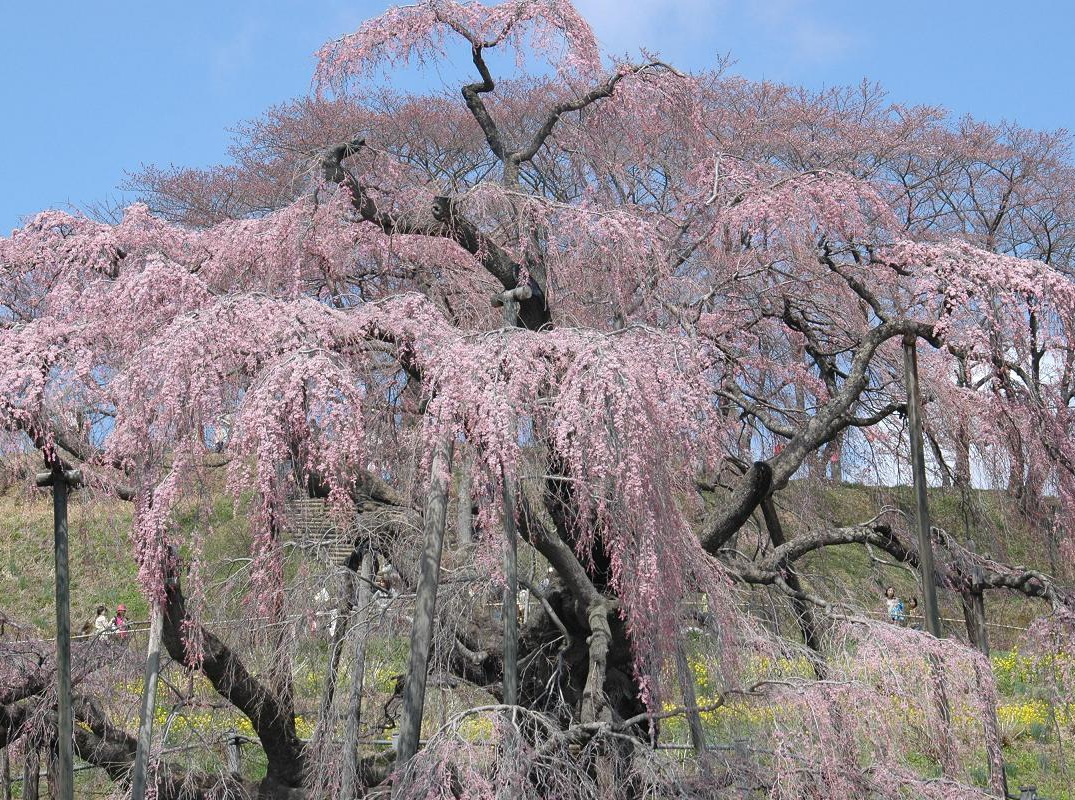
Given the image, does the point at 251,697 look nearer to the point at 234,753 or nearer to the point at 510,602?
the point at 234,753

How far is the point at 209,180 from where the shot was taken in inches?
813

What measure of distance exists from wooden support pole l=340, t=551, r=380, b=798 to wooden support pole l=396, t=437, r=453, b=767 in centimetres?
95

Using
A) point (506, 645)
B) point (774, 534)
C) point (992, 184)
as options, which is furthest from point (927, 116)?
point (506, 645)

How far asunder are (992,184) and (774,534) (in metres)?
12.3

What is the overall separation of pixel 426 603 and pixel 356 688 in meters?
1.34

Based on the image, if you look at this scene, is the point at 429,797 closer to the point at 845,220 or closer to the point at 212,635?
the point at 212,635

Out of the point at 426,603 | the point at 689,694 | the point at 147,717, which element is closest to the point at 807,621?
the point at 689,694

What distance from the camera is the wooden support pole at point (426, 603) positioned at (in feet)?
16.6

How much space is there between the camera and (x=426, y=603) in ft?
17.4

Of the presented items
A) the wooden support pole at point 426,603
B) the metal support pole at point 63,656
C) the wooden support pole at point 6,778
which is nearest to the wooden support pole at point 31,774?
the wooden support pole at point 6,778

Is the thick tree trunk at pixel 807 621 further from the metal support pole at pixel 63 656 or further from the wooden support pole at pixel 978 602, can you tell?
the metal support pole at pixel 63 656

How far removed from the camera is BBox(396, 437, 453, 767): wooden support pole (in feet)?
16.6

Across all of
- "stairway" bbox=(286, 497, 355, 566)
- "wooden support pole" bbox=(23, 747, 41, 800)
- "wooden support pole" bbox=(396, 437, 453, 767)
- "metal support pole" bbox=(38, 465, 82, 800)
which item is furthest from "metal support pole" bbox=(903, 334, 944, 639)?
"wooden support pole" bbox=(23, 747, 41, 800)

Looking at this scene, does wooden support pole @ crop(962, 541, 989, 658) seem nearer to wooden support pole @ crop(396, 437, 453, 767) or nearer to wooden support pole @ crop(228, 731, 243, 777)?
wooden support pole @ crop(396, 437, 453, 767)
